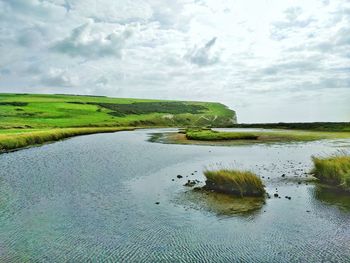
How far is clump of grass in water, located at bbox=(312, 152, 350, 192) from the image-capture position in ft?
101

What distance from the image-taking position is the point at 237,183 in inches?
1150

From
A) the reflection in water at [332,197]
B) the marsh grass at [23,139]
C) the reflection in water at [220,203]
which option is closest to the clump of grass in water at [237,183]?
the reflection in water at [220,203]

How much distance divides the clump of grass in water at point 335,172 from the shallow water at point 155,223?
1.90m

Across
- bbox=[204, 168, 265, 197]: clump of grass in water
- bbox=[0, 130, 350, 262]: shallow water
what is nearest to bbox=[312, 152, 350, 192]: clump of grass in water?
bbox=[0, 130, 350, 262]: shallow water

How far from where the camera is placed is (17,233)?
2042cm

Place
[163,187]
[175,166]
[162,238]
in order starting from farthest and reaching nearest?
[175,166]
[163,187]
[162,238]

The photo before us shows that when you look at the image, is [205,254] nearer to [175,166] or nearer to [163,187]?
[163,187]

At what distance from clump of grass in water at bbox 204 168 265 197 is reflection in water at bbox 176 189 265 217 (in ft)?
3.06

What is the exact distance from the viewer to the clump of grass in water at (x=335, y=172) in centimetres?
3081

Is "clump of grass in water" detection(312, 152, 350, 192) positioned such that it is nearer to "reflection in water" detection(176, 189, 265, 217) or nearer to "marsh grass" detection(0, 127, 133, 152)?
"reflection in water" detection(176, 189, 265, 217)

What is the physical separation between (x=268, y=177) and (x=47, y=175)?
76.0ft

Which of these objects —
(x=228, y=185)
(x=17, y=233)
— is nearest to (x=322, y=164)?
(x=228, y=185)

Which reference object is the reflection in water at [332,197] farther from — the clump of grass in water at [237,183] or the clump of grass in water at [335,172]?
the clump of grass in water at [237,183]

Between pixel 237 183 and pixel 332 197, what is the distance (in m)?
7.31
